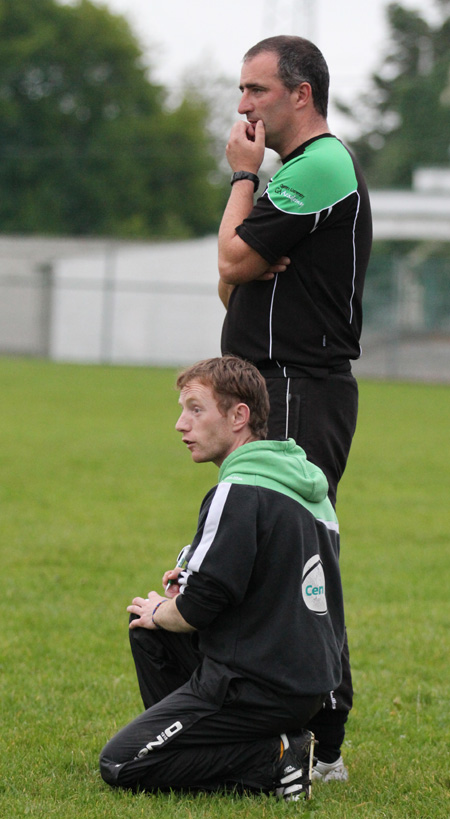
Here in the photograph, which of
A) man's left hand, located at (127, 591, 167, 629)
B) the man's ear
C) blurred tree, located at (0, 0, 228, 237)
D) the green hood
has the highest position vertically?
blurred tree, located at (0, 0, 228, 237)

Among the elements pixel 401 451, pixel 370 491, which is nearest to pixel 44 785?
pixel 370 491

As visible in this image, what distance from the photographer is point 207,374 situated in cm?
337

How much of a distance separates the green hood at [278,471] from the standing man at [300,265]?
0.24 meters

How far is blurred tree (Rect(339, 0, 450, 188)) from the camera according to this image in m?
53.6

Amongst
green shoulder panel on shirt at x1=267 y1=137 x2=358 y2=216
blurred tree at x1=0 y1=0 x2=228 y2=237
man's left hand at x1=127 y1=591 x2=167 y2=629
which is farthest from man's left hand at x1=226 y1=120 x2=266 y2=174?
blurred tree at x1=0 y1=0 x2=228 y2=237

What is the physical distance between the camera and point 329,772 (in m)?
3.58

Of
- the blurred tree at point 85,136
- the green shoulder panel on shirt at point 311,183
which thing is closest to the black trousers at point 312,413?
the green shoulder panel on shirt at point 311,183

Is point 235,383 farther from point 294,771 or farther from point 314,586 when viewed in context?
point 294,771

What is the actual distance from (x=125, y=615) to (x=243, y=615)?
102 inches

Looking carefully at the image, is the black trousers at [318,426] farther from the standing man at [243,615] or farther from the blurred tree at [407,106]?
the blurred tree at [407,106]

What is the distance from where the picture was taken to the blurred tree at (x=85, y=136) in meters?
53.9

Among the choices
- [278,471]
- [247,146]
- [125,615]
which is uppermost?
[247,146]

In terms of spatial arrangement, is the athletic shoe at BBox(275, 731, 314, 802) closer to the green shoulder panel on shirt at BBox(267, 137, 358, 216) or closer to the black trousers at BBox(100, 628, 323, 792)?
the black trousers at BBox(100, 628, 323, 792)

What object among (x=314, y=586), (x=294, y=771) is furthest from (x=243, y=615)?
(x=294, y=771)
